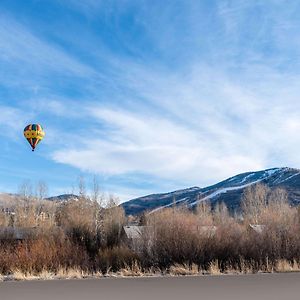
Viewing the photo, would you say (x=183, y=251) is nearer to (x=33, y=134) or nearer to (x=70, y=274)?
(x=70, y=274)

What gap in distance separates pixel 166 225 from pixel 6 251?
712 centimetres

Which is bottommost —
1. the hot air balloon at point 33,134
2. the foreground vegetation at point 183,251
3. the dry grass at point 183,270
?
the dry grass at point 183,270

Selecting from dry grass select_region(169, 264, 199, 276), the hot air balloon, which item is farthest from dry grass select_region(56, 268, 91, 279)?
the hot air balloon

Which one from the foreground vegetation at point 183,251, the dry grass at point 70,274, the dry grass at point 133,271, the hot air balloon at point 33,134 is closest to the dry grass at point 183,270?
the foreground vegetation at point 183,251

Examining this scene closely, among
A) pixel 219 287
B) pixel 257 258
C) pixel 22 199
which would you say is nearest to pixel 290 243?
pixel 257 258

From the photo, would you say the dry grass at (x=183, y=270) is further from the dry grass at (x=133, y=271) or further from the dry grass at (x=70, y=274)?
the dry grass at (x=70, y=274)

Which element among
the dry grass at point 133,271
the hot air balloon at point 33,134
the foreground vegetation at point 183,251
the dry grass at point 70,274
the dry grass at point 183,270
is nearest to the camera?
the dry grass at point 70,274

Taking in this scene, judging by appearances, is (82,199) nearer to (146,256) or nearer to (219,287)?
(146,256)

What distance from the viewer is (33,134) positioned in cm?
2956

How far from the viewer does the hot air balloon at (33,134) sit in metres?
29.5

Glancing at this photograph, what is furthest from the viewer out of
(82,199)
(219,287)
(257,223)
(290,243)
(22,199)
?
(22,199)

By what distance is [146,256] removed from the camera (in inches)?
779

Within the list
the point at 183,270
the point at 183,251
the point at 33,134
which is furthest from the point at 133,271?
the point at 33,134

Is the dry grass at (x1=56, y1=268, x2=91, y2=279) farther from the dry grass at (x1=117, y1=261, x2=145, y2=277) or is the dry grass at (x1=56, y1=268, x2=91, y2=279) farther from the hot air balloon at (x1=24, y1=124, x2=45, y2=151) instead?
the hot air balloon at (x1=24, y1=124, x2=45, y2=151)
